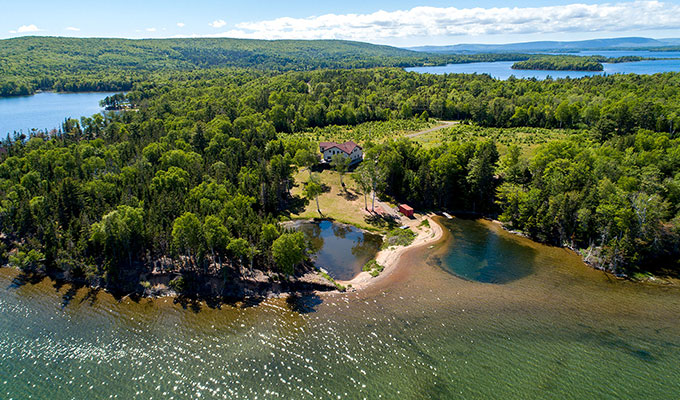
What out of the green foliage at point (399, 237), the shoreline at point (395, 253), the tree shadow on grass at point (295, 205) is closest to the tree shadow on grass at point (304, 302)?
the shoreline at point (395, 253)

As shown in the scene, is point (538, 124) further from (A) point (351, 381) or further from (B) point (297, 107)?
(A) point (351, 381)

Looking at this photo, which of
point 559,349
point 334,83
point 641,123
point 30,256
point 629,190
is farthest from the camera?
point 334,83

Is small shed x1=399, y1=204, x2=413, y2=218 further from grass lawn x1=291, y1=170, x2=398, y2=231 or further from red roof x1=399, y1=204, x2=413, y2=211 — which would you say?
grass lawn x1=291, y1=170, x2=398, y2=231

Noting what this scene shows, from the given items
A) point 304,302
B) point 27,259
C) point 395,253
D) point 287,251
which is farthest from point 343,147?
point 27,259

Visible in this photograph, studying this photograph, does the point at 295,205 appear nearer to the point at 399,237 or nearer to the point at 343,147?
the point at 399,237

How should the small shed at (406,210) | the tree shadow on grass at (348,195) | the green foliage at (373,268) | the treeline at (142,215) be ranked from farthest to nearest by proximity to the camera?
1. the tree shadow on grass at (348,195)
2. the small shed at (406,210)
3. the green foliage at (373,268)
4. the treeline at (142,215)

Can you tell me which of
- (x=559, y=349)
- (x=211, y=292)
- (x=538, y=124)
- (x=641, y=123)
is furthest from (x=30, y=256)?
(x=538, y=124)

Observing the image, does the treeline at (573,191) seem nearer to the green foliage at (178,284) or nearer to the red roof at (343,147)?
the red roof at (343,147)
